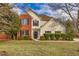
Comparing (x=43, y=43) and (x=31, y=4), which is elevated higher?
(x=31, y=4)

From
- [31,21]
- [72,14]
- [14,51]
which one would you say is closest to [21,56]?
[14,51]

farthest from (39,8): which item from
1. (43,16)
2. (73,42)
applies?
(73,42)

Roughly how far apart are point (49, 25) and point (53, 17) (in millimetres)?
107

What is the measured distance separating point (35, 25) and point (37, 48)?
0.28 meters

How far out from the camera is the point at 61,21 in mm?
5562

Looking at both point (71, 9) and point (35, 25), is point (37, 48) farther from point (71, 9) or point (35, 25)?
point (71, 9)

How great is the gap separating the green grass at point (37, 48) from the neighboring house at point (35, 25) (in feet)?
0.34

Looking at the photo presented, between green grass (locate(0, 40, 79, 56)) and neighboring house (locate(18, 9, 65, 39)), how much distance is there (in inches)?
4.1

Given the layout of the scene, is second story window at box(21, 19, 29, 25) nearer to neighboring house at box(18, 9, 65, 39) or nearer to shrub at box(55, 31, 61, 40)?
neighboring house at box(18, 9, 65, 39)

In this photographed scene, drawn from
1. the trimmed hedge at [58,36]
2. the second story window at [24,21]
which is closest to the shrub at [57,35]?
the trimmed hedge at [58,36]

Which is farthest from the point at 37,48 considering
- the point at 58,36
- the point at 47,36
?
the point at 58,36

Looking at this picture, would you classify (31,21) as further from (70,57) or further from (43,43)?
(70,57)

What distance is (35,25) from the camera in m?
5.58

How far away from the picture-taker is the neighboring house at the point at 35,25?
18.2ft
